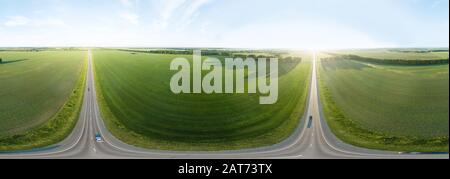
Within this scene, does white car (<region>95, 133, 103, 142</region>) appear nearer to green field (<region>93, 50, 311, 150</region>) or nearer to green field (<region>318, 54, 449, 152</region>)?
green field (<region>93, 50, 311, 150</region>)

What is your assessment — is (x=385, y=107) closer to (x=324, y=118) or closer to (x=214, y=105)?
(x=324, y=118)

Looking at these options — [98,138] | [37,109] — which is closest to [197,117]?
[98,138]

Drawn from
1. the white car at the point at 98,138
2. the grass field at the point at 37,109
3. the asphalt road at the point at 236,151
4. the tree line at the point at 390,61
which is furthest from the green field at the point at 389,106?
the grass field at the point at 37,109

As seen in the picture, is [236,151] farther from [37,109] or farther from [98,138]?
[37,109]

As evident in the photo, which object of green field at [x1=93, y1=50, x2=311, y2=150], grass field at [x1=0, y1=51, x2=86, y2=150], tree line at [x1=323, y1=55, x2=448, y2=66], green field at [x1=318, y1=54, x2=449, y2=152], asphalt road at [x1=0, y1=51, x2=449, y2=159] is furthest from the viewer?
tree line at [x1=323, y1=55, x2=448, y2=66]

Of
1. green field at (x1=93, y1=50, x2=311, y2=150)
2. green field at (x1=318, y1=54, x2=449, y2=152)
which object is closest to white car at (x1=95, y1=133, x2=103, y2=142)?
green field at (x1=93, y1=50, x2=311, y2=150)

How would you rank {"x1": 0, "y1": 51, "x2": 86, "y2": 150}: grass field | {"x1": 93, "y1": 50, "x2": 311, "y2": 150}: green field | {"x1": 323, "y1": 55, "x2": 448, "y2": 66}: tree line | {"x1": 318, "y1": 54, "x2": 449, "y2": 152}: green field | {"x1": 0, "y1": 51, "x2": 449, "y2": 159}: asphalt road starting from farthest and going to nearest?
{"x1": 323, "y1": 55, "x2": 448, "y2": 66}: tree line
{"x1": 0, "y1": 51, "x2": 86, "y2": 150}: grass field
{"x1": 93, "y1": 50, "x2": 311, "y2": 150}: green field
{"x1": 318, "y1": 54, "x2": 449, "y2": 152}: green field
{"x1": 0, "y1": 51, "x2": 449, "y2": 159}: asphalt road
